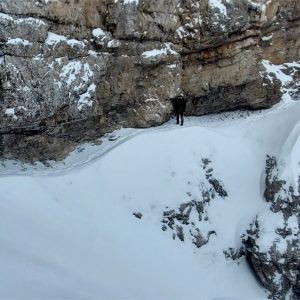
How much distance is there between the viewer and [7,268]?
10.9m

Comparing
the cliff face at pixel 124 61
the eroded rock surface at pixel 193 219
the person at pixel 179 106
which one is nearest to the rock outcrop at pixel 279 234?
the eroded rock surface at pixel 193 219

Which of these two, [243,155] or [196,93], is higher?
[196,93]

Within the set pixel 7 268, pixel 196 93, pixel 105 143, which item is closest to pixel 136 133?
pixel 105 143

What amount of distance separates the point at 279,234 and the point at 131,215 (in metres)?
4.54

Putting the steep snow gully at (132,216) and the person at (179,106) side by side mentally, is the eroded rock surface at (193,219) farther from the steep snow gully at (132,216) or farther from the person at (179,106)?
the person at (179,106)

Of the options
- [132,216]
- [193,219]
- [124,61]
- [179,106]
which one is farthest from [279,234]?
[124,61]

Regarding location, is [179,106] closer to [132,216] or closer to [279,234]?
[132,216]

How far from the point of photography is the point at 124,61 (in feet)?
51.8

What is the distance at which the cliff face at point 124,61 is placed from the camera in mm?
13453

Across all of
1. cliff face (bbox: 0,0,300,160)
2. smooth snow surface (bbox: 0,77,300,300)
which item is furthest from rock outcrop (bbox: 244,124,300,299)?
cliff face (bbox: 0,0,300,160)

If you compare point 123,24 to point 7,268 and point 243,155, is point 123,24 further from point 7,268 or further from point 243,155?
point 7,268

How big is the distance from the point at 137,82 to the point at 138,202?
15.6 feet

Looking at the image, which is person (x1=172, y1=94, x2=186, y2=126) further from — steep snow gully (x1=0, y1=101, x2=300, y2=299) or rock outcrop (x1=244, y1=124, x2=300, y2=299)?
rock outcrop (x1=244, y1=124, x2=300, y2=299)

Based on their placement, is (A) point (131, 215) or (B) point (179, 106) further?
(B) point (179, 106)
